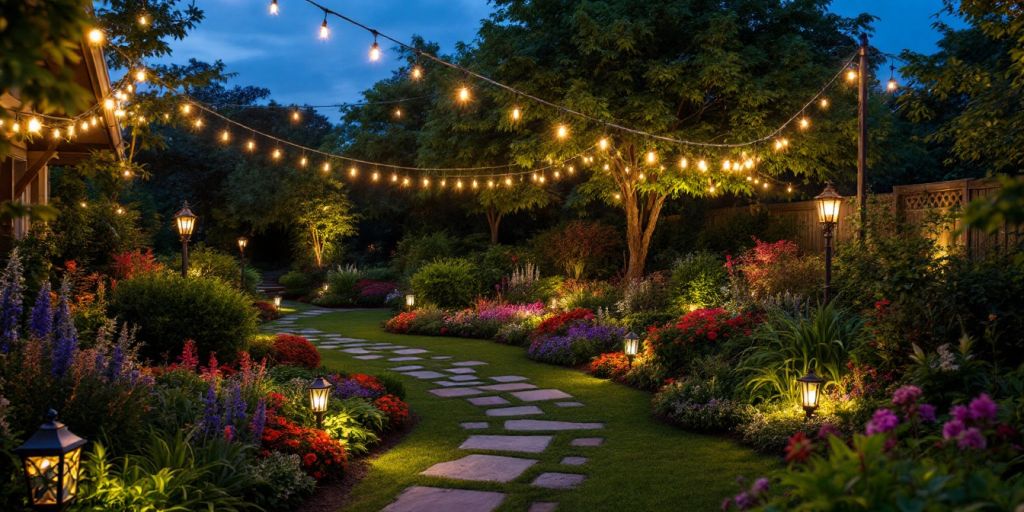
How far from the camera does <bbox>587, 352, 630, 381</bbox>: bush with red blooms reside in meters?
8.80

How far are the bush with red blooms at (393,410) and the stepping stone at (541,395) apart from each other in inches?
61.3

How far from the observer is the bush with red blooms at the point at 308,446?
15.8ft

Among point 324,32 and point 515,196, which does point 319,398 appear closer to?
point 324,32

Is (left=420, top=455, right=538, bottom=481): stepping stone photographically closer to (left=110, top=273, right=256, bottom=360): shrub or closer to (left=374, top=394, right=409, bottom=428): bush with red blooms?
(left=374, top=394, right=409, bottom=428): bush with red blooms

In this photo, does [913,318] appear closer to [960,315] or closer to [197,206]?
[960,315]

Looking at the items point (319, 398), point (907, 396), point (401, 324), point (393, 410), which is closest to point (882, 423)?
point (907, 396)

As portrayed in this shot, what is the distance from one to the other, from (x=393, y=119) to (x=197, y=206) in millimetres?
13995

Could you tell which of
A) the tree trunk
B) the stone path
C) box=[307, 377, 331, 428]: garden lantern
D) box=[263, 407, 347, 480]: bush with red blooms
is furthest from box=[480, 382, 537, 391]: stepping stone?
the tree trunk

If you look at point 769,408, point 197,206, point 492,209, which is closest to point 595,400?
point 769,408

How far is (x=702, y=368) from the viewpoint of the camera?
7207 millimetres

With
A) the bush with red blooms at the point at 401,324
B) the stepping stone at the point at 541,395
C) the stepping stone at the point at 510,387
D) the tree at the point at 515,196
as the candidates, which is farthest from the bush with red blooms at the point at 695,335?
the tree at the point at 515,196

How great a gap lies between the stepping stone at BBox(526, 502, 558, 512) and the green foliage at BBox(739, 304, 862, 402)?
275 cm

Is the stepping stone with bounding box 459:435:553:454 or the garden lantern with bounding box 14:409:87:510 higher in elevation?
the garden lantern with bounding box 14:409:87:510

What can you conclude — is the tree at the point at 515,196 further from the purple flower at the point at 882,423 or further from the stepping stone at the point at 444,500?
the purple flower at the point at 882,423
